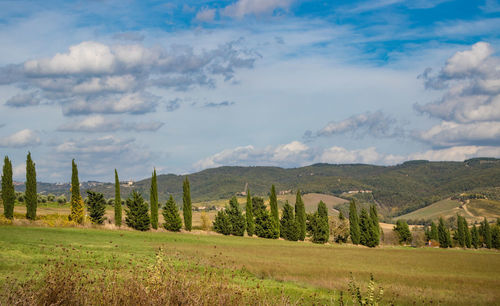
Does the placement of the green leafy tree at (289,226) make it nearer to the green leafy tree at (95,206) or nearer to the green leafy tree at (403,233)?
the green leafy tree at (95,206)

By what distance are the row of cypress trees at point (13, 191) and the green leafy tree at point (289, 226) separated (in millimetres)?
41471

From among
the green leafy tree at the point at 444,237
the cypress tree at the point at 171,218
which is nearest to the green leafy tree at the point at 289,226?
the cypress tree at the point at 171,218

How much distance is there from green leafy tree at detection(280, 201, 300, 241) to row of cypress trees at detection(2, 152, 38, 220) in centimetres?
4147

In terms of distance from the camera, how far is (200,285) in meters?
7.85

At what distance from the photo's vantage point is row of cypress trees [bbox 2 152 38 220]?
4509cm

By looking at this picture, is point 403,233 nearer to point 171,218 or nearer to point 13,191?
point 171,218

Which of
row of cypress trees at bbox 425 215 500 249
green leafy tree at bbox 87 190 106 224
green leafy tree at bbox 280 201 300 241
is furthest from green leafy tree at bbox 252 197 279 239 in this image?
row of cypress trees at bbox 425 215 500 249

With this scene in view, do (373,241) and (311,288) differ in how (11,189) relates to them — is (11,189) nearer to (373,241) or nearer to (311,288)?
(311,288)

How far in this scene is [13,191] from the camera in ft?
153

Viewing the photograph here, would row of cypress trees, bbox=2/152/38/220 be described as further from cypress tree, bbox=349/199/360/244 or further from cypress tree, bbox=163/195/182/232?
cypress tree, bbox=349/199/360/244

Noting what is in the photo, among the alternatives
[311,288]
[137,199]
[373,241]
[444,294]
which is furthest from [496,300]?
[373,241]

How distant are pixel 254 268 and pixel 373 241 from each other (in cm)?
5759

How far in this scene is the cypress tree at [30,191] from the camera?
4712cm

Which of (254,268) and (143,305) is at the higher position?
(143,305)
